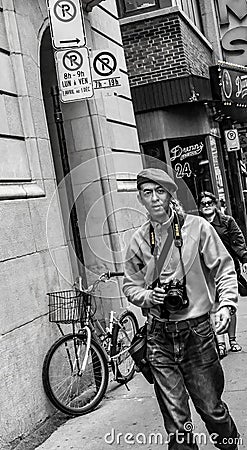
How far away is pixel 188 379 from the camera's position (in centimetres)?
426

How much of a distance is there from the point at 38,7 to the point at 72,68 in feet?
2.24

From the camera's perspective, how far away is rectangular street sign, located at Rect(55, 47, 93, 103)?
7402mm

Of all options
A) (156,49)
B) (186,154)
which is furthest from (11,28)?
(186,154)

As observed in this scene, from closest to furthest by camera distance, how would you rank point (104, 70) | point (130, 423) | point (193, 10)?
point (130, 423) → point (104, 70) → point (193, 10)

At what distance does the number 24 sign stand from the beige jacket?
1011 centimetres

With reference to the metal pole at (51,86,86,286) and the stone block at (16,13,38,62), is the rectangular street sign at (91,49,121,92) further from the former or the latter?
the stone block at (16,13,38,62)

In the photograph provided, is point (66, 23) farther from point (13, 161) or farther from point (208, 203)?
point (208, 203)

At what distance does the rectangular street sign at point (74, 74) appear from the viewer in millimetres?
7402

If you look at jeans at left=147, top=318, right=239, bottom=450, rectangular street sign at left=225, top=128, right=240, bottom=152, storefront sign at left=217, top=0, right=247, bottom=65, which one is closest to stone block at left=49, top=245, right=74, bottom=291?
jeans at left=147, top=318, right=239, bottom=450

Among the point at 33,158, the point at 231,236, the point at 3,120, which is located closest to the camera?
the point at 3,120

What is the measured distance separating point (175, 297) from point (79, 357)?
2.80m

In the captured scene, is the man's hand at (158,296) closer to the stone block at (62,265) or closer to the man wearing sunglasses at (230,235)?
the stone block at (62,265)

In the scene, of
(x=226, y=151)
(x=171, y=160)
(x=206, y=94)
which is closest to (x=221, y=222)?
(x=171, y=160)

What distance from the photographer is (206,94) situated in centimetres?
1498
